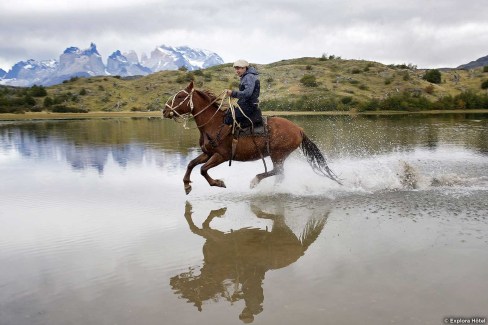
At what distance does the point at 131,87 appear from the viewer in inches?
2864

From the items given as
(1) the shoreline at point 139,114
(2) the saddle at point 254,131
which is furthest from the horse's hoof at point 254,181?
(1) the shoreline at point 139,114

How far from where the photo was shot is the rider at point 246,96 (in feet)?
32.7

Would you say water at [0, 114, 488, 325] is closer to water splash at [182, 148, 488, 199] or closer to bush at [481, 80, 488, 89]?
water splash at [182, 148, 488, 199]

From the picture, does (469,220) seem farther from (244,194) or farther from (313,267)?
(244,194)

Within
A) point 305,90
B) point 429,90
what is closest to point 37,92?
point 305,90

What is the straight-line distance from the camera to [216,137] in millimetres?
10281

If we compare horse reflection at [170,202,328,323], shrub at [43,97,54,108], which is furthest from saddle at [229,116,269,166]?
shrub at [43,97,54,108]

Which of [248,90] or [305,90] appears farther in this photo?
[305,90]

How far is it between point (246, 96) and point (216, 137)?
1180mm

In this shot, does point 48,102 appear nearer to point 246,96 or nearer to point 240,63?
point 240,63

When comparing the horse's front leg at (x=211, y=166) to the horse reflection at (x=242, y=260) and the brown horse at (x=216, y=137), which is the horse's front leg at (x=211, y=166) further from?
the horse reflection at (x=242, y=260)

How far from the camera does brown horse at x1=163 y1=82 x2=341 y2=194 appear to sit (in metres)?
10.3

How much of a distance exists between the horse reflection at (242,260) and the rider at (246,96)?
8.62 feet

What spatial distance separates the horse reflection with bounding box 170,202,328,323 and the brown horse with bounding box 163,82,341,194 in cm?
202
